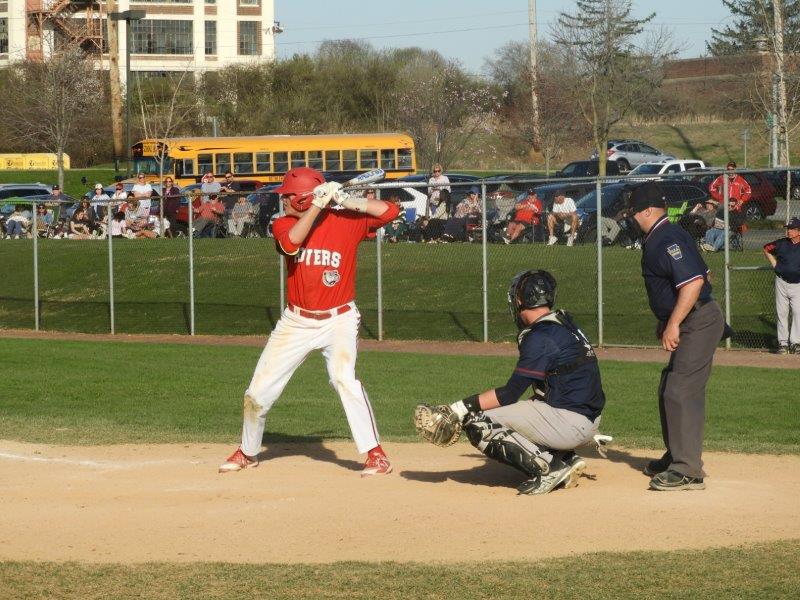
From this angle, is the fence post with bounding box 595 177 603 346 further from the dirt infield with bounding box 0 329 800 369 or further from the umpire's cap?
the umpire's cap

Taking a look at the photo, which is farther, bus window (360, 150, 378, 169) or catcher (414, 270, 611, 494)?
bus window (360, 150, 378, 169)

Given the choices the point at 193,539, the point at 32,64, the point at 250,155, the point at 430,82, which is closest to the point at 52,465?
the point at 193,539

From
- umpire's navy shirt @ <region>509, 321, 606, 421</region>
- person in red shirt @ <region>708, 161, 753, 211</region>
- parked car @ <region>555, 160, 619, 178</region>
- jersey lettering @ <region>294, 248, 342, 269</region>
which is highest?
parked car @ <region>555, 160, 619, 178</region>

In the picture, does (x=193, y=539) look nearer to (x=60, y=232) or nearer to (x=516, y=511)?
(x=516, y=511)

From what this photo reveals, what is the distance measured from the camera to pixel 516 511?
7.64 metres

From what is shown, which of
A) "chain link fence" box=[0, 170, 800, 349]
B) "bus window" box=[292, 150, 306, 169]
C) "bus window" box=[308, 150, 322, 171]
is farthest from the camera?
"bus window" box=[292, 150, 306, 169]

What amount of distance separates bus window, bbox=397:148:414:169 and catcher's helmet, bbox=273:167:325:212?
126 ft

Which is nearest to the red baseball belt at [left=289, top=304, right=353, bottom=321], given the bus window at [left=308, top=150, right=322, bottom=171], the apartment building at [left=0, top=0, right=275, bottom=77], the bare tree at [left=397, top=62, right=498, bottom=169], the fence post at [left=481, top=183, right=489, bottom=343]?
the fence post at [left=481, top=183, right=489, bottom=343]

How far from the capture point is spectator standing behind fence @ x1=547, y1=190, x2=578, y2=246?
19.1 metres

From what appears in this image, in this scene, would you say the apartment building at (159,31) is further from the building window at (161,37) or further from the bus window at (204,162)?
the bus window at (204,162)

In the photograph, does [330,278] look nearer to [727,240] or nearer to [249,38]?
[727,240]

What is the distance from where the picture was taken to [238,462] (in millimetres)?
9055

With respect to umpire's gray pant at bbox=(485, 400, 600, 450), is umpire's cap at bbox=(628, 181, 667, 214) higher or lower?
higher

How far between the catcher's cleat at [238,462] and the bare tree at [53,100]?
155ft
